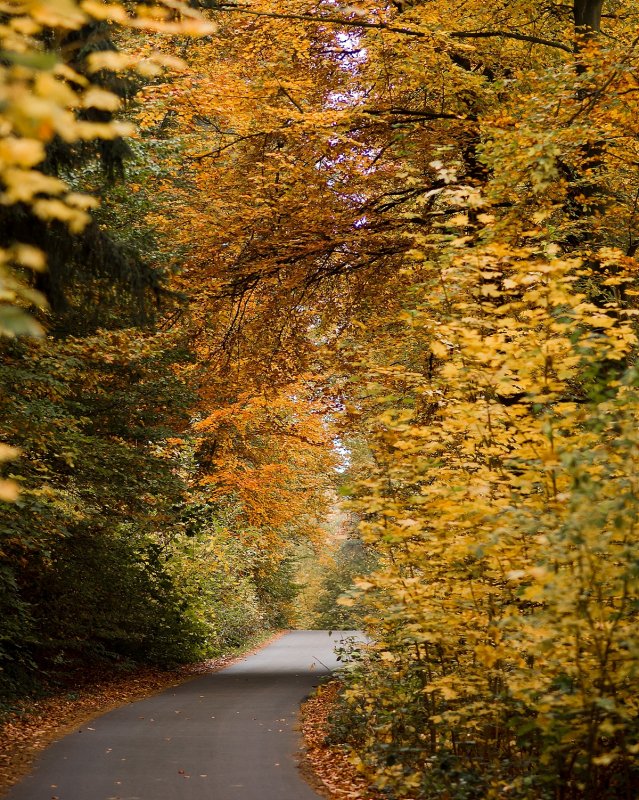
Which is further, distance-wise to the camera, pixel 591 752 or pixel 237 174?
pixel 237 174

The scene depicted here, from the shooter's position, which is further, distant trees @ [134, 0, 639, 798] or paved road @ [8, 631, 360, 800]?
paved road @ [8, 631, 360, 800]

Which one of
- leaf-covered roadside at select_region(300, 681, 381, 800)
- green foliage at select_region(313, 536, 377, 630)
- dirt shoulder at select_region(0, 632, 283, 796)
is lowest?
leaf-covered roadside at select_region(300, 681, 381, 800)

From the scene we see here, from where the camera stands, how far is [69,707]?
515 inches

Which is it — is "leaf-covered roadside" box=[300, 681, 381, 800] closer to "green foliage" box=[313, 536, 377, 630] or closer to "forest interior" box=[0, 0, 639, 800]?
"forest interior" box=[0, 0, 639, 800]

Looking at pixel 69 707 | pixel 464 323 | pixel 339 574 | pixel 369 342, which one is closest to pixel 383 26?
pixel 369 342

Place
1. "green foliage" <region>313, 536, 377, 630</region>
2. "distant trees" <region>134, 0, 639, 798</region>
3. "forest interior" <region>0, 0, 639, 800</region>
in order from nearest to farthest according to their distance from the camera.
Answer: "forest interior" <region>0, 0, 639, 800</region> → "distant trees" <region>134, 0, 639, 798</region> → "green foliage" <region>313, 536, 377, 630</region>

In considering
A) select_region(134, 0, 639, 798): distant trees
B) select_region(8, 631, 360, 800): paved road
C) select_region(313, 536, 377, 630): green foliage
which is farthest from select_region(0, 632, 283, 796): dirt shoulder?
select_region(313, 536, 377, 630): green foliage

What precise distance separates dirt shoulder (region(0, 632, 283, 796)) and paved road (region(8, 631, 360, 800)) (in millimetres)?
250

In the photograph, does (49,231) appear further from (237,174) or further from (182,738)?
(182,738)

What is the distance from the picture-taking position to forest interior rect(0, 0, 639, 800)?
4.70m

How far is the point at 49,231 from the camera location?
655cm

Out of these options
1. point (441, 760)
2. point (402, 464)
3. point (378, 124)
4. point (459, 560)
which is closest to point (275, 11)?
point (378, 124)

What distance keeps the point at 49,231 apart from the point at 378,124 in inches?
255

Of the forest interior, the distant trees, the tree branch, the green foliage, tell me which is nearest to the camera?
the forest interior
